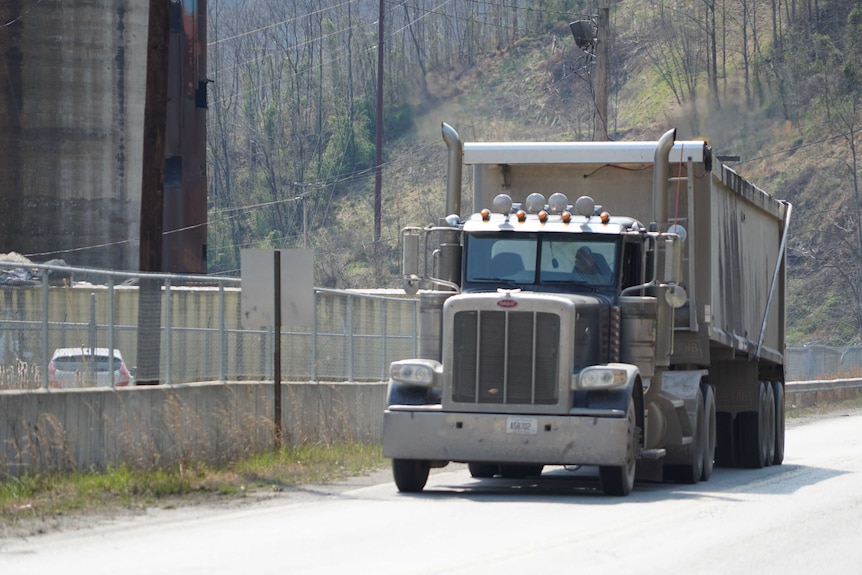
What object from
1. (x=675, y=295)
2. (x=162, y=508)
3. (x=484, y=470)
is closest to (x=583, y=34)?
(x=484, y=470)

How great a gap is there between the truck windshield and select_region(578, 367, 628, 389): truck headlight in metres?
1.37

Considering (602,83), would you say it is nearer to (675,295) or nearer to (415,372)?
(675,295)

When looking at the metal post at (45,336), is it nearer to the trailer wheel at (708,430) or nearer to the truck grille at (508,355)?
the truck grille at (508,355)

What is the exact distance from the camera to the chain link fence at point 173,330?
15078mm

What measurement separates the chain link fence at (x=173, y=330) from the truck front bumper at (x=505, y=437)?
3.69m

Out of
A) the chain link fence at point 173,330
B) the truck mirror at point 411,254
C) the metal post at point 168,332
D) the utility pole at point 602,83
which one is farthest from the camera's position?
the utility pole at point 602,83

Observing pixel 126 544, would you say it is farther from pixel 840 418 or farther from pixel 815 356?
pixel 815 356

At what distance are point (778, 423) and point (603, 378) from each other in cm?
828

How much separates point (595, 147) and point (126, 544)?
28.5 ft

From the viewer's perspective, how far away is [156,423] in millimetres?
16938

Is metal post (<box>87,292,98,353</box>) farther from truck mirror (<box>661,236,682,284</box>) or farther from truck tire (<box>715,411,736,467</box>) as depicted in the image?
truck tire (<box>715,411,736,467</box>)

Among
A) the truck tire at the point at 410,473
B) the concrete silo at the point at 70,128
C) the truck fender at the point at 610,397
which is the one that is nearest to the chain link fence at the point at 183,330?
the truck tire at the point at 410,473

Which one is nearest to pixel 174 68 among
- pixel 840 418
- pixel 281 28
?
pixel 840 418

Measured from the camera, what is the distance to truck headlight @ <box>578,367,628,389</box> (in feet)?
48.3
